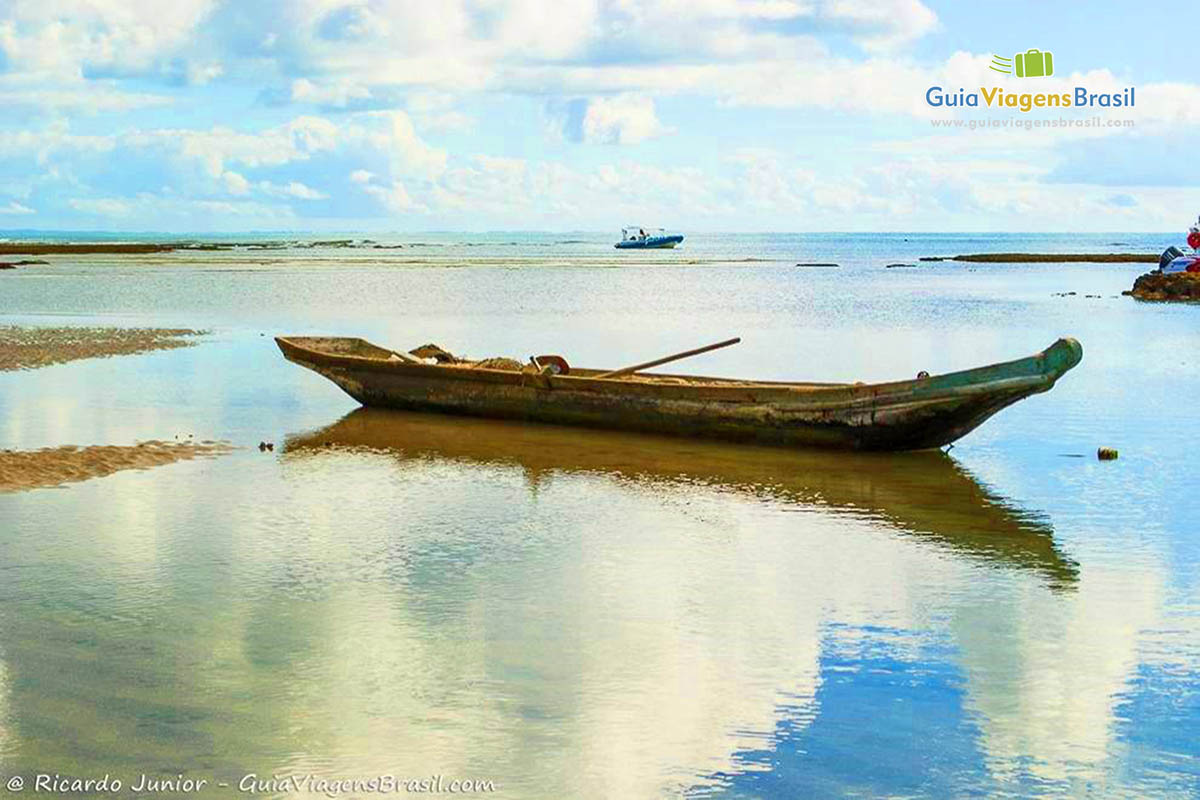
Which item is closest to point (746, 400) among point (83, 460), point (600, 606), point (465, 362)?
point (465, 362)

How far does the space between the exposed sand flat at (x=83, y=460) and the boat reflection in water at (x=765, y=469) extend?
122 cm

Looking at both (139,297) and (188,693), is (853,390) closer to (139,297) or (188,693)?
(188,693)

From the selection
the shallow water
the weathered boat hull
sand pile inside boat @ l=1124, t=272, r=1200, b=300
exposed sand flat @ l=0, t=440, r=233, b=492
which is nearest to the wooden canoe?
A: the shallow water

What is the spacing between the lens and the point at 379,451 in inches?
635

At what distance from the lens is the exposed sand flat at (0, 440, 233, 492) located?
1357 cm

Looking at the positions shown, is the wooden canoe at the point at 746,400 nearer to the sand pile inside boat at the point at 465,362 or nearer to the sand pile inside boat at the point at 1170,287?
the sand pile inside boat at the point at 465,362

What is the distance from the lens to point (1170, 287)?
4650 cm

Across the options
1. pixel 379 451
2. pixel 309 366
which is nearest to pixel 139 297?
pixel 309 366

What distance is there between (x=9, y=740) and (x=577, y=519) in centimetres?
622

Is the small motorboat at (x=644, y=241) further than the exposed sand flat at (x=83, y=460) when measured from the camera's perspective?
Yes

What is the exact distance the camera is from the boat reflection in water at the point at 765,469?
38.5 ft

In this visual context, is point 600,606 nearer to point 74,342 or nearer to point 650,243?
point 74,342

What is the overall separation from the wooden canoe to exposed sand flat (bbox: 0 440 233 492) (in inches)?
130

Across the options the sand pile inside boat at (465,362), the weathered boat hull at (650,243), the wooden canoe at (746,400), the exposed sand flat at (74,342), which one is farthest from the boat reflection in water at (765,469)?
the weathered boat hull at (650,243)
